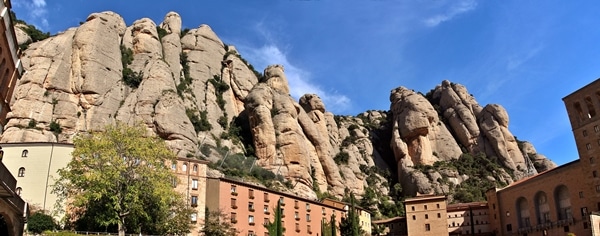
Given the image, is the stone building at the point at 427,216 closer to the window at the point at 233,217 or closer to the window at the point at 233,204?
the window at the point at 233,204

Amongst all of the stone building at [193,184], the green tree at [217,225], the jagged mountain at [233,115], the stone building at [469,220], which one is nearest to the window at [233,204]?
the green tree at [217,225]

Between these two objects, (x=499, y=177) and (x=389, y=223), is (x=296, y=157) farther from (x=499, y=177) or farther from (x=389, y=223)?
(x=499, y=177)

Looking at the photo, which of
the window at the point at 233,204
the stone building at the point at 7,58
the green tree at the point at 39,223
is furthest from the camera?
the window at the point at 233,204

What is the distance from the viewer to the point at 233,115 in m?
116

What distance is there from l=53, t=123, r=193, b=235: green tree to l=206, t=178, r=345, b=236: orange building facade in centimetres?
1143

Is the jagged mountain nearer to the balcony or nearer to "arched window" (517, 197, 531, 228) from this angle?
"arched window" (517, 197, 531, 228)

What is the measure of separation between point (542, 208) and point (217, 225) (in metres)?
54.8

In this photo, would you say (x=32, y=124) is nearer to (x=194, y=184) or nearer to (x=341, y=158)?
(x=194, y=184)

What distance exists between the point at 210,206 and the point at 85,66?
4788 centimetres

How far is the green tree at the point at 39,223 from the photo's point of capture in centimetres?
4928

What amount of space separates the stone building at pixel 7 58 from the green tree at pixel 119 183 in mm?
16187

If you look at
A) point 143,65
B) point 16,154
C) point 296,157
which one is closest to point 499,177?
point 296,157

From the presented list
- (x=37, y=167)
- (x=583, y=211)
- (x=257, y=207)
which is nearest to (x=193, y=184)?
(x=257, y=207)

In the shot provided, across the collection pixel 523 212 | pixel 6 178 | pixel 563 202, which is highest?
pixel 563 202
